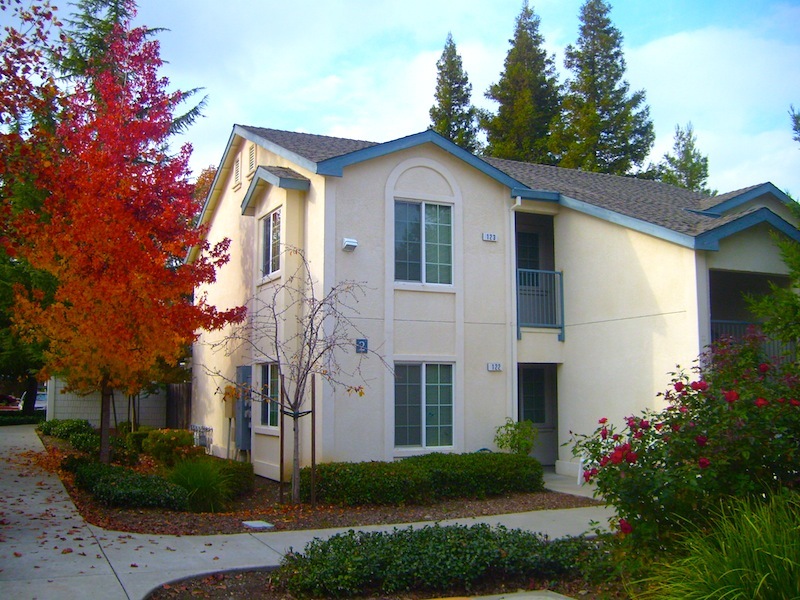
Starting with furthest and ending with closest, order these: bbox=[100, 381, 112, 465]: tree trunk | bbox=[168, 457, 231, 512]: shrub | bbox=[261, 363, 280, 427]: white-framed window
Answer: bbox=[261, 363, 280, 427]: white-framed window → bbox=[100, 381, 112, 465]: tree trunk → bbox=[168, 457, 231, 512]: shrub

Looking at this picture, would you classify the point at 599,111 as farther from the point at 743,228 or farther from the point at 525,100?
the point at 743,228

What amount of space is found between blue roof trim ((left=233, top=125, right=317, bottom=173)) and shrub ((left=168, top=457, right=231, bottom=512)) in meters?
5.47

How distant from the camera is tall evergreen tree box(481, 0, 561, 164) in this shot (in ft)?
119

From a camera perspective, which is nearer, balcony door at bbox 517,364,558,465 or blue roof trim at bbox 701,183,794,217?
blue roof trim at bbox 701,183,794,217

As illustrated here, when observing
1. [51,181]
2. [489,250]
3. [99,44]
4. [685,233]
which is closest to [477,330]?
[489,250]

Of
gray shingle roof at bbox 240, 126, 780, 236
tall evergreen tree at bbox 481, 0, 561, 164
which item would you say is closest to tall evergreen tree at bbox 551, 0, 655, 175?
tall evergreen tree at bbox 481, 0, 561, 164

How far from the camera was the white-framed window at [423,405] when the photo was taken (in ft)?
47.1

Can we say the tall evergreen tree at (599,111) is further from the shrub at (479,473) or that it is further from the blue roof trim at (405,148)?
the shrub at (479,473)

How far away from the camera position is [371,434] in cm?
1395

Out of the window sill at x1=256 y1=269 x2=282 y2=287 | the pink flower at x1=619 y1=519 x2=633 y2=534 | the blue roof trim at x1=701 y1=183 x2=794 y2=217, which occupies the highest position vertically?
the blue roof trim at x1=701 y1=183 x2=794 y2=217

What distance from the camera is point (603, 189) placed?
18.5 metres

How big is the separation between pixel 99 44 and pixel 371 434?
2122cm

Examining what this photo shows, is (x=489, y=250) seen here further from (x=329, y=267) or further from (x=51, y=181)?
(x=51, y=181)

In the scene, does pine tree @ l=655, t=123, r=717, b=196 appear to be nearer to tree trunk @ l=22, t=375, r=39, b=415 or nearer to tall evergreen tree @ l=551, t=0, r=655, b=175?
tall evergreen tree @ l=551, t=0, r=655, b=175
